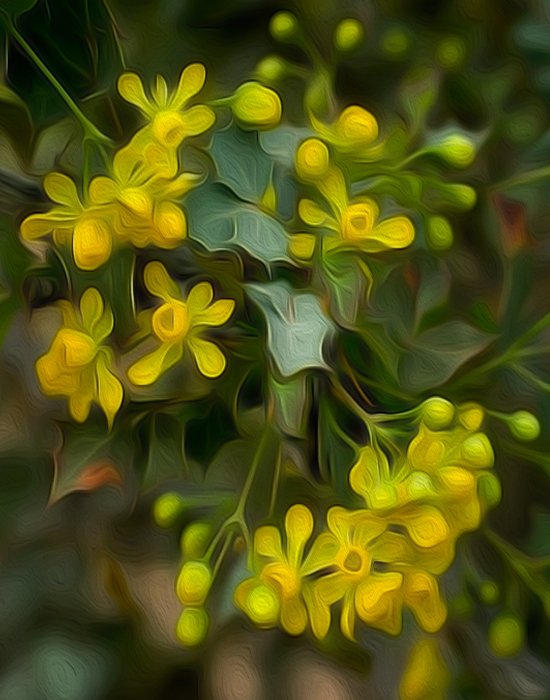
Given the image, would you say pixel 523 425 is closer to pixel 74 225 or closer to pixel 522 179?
pixel 522 179

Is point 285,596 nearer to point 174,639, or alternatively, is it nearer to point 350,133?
point 174,639

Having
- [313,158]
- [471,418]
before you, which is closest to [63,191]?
[313,158]

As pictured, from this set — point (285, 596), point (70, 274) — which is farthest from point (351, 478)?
point (70, 274)

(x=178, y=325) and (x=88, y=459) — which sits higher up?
(x=178, y=325)

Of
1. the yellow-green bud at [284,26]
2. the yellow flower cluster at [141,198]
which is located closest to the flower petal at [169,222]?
the yellow flower cluster at [141,198]


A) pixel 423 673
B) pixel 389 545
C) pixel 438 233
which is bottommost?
pixel 423 673

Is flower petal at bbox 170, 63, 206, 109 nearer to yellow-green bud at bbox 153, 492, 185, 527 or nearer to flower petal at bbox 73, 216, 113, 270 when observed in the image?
flower petal at bbox 73, 216, 113, 270
